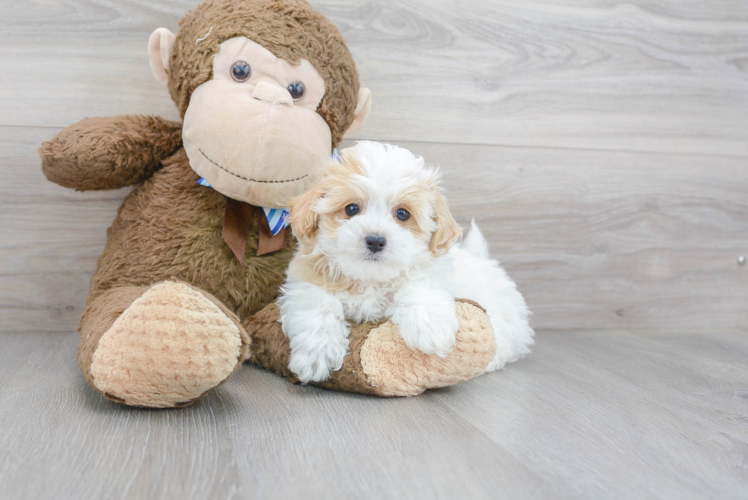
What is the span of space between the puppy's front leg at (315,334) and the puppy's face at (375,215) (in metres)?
0.07

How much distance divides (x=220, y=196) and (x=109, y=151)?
224 mm

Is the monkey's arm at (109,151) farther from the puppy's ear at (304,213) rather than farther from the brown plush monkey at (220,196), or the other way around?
the puppy's ear at (304,213)

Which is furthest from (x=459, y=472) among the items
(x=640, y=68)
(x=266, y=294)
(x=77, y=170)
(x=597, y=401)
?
(x=640, y=68)

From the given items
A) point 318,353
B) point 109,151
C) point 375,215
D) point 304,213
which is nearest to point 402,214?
point 375,215

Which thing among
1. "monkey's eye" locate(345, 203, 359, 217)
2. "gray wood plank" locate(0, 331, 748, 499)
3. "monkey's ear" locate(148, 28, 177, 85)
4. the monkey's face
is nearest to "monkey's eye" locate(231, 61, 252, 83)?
the monkey's face

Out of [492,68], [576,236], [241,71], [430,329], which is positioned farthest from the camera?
[576,236]

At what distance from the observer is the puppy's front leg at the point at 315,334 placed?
3.22 ft

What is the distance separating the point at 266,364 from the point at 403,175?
1.50ft

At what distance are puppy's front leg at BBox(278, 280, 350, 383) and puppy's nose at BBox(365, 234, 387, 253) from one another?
140mm

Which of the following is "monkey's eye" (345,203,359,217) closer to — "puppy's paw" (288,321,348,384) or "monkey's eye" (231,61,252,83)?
"puppy's paw" (288,321,348,384)

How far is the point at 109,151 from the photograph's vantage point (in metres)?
1.10

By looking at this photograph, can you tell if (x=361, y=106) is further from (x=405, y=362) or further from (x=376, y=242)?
(x=405, y=362)

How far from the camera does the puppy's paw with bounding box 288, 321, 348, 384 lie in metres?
0.98

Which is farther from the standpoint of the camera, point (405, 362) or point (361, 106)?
point (361, 106)
